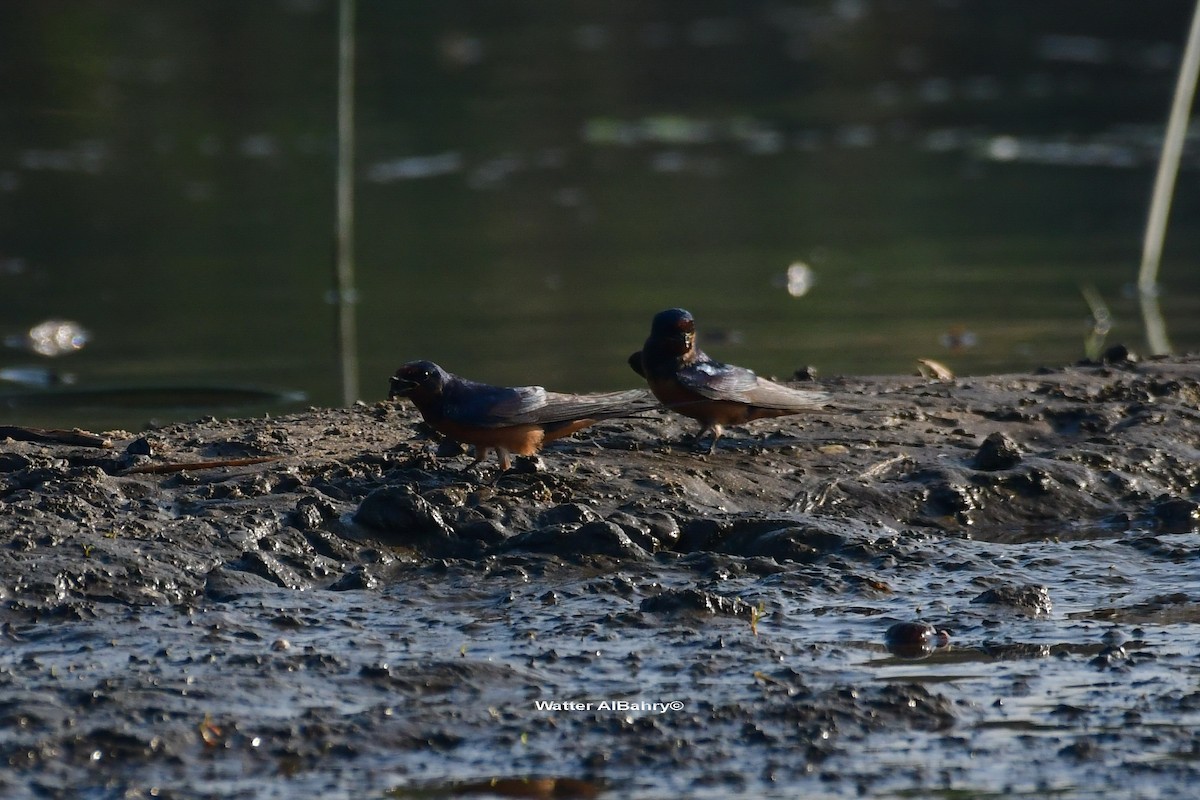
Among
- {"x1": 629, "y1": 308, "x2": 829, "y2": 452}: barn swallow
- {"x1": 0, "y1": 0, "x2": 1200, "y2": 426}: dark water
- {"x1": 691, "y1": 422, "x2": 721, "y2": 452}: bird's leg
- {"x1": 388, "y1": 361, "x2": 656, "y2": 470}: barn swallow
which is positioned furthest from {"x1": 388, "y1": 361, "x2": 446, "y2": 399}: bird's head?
{"x1": 0, "y1": 0, "x2": 1200, "y2": 426}: dark water

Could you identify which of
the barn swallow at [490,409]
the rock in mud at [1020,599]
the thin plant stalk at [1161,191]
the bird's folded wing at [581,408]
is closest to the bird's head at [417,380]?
the barn swallow at [490,409]

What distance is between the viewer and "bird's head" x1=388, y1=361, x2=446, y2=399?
5.50 metres

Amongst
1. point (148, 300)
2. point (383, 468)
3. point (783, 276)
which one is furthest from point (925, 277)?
point (383, 468)

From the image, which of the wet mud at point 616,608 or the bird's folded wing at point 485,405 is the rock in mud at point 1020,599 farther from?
the bird's folded wing at point 485,405

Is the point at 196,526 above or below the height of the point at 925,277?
below

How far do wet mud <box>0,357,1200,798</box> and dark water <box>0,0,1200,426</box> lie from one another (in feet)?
7.07

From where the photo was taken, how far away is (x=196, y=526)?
5.16 meters

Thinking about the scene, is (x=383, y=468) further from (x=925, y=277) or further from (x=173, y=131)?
(x=173, y=131)

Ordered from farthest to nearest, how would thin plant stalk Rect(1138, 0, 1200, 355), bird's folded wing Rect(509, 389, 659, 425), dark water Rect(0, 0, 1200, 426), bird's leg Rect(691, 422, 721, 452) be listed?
thin plant stalk Rect(1138, 0, 1200, 355) → dark water Rect(0, 0, 1200, 426) → bird's leg Rect(691, 422, 721, 452) → bird's folded wing Rect(509, 389, 659, 425)

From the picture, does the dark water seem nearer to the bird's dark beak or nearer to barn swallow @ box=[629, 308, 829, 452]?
barn swallow @ box=[629, 308, 829, 452]

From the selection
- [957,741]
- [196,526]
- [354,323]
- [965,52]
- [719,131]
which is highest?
[965,52]

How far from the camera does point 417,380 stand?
5.52 meters

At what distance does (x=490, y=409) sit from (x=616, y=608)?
1015mm

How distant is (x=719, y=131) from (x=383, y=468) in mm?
15072
